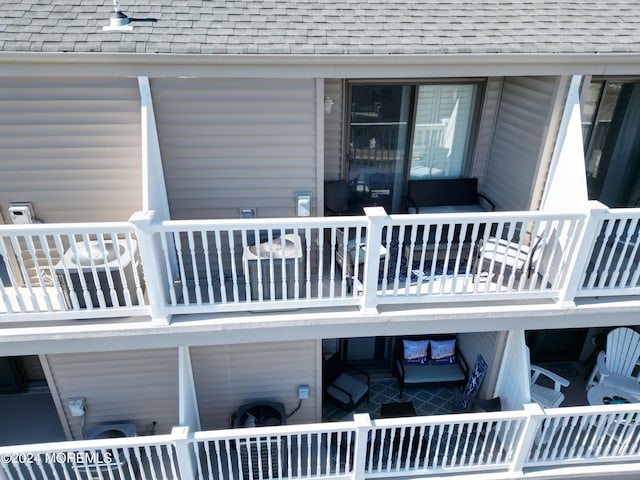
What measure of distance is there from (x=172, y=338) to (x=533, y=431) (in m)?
4.32

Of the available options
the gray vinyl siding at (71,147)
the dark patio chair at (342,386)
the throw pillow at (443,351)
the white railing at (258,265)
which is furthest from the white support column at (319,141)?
the throw pillow at (443,351)

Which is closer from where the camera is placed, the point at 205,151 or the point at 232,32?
the point at 232,32

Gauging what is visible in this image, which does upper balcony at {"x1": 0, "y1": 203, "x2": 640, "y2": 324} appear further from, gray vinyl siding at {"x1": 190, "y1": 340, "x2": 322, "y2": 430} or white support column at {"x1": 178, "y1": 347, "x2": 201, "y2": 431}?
gray vinyl siding at {"x1": 190, "y1": 340, "x2": 322, "y2": 430}

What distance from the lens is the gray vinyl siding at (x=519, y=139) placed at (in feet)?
17.5

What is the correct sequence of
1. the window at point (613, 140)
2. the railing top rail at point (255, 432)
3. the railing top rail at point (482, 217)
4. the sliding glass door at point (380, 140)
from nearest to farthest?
the railing top rail at point (482, 217), the railing top rail at point (255, 432), the window at point (613, 140), the sliding glass door at point (380, 140)

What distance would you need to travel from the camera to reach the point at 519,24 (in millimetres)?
5008

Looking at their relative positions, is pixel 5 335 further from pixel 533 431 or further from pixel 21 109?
pixel 533 431

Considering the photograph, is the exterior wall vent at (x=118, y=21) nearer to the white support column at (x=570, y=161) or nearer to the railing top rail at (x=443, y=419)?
the white support column at (x=570, y=161)

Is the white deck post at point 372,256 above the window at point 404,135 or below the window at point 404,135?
below

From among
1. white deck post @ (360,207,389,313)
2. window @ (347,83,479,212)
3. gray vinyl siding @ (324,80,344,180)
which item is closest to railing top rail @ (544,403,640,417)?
white deck post @ (360,207,389,313)

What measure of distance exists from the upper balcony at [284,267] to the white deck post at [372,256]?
0.01 metres

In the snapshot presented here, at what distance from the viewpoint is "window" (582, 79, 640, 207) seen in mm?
5910

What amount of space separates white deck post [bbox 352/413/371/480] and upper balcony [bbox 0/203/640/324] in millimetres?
1431

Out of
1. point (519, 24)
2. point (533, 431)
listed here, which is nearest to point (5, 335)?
point (533, 431)
